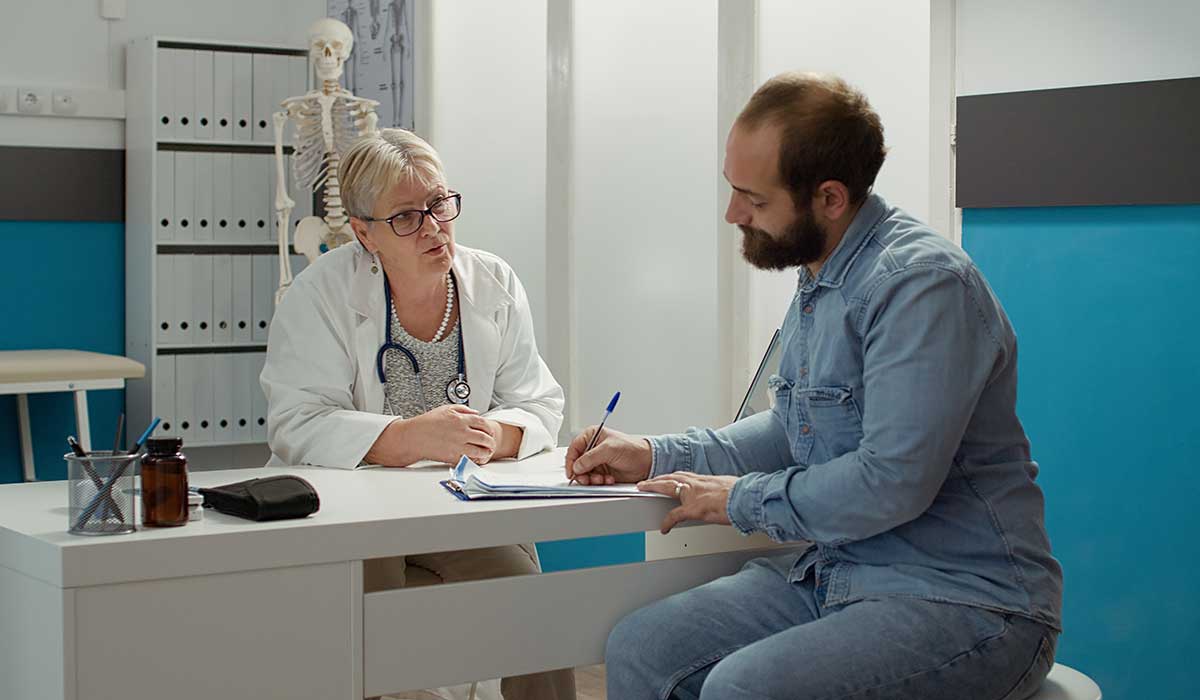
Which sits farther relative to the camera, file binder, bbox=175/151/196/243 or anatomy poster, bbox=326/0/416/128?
file binder, bbox=175/151/196/243

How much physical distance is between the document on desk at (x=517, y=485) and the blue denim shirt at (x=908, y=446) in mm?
190

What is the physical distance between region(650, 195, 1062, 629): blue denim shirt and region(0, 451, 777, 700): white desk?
239 millimetres

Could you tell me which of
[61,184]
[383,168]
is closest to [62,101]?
[61,184]

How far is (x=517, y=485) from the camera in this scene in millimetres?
1709

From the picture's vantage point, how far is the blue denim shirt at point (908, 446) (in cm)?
149

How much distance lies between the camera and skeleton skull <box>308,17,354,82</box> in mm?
3949

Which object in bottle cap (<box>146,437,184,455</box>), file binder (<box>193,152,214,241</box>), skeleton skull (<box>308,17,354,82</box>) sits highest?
skeleton skull (<box>308,17,354,82</box>)

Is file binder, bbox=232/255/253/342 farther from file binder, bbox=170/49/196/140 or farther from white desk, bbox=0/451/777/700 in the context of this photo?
white desk, bbox=0/451/777/700

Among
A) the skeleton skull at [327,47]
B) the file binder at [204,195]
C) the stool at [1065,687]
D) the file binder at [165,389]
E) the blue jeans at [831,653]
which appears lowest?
the stool at [1065,687]

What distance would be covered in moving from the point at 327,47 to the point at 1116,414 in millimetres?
2627

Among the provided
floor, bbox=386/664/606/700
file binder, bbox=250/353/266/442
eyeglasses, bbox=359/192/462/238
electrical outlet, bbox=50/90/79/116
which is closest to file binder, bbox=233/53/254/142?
electrical outlet, bbox=50/90/79/116

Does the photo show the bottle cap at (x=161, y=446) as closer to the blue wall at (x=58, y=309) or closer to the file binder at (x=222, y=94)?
the file binder at (x=222, y=94)

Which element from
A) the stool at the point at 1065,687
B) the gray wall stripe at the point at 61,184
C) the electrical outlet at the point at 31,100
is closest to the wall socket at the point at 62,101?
the electrical outlet at the point at 31,100

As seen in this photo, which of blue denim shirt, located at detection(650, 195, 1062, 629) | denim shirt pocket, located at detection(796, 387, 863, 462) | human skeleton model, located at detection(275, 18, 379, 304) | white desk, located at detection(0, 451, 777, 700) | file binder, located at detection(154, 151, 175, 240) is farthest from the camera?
file binder, located at detection(154, 151, 175, 240)
